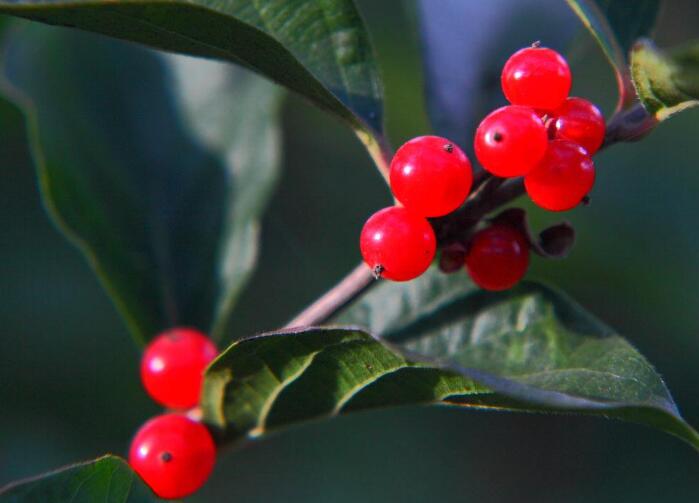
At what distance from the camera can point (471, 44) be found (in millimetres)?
1607

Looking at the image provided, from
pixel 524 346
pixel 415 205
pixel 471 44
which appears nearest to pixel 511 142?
pixel 415 205

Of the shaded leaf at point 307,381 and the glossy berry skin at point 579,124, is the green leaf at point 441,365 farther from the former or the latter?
the glossy berry skin at point 579,124

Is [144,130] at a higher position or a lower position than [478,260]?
lower

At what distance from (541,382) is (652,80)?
390 mm

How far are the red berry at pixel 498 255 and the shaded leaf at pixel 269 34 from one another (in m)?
0.22

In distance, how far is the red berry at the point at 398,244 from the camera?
1.10 m

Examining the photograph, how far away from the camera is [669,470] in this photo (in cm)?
265

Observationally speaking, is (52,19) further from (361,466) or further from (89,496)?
(361,466)

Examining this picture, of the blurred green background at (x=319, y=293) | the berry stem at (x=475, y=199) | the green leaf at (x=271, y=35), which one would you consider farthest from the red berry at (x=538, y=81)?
the blurred green background at (x=319, y=293)

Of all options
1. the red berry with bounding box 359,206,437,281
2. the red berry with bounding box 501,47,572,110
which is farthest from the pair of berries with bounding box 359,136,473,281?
the red berry with bounding box 501,47,572,110

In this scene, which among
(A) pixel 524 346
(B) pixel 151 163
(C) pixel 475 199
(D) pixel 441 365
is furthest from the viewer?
(B) pixel 151 163

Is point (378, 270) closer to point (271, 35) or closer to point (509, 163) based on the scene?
point (509, 163)

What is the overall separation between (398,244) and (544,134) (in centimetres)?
21

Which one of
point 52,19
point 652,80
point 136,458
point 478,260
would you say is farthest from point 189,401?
point 652,80
